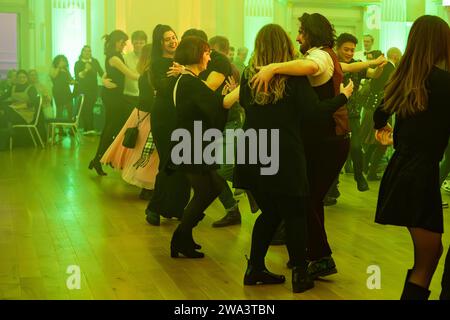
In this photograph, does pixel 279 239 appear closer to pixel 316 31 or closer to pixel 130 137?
pixel 316 31

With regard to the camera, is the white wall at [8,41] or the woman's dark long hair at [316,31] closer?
the woman's dark long hair at [316,31]

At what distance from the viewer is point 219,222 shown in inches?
263

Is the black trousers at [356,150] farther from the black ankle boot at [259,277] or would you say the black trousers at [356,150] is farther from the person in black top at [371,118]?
the black ankle boot at [259,277]

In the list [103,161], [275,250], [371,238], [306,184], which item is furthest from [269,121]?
[103,161]

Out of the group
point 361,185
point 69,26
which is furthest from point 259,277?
point 69,26

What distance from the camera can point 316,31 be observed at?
4.73m

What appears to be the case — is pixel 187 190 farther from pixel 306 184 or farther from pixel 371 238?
pixel 306 184

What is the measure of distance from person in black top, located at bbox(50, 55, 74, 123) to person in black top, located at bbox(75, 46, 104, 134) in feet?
0.68

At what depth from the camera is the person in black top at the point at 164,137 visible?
21.7ft

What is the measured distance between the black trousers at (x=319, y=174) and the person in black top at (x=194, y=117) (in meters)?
0.62

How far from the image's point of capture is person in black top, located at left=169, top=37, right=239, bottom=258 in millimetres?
5117

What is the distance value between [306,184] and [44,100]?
10903mm

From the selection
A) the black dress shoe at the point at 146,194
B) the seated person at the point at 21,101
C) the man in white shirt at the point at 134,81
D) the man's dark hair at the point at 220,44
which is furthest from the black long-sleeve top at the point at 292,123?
the seated person at the point at 21,101

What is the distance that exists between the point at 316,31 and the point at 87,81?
11596 mm
